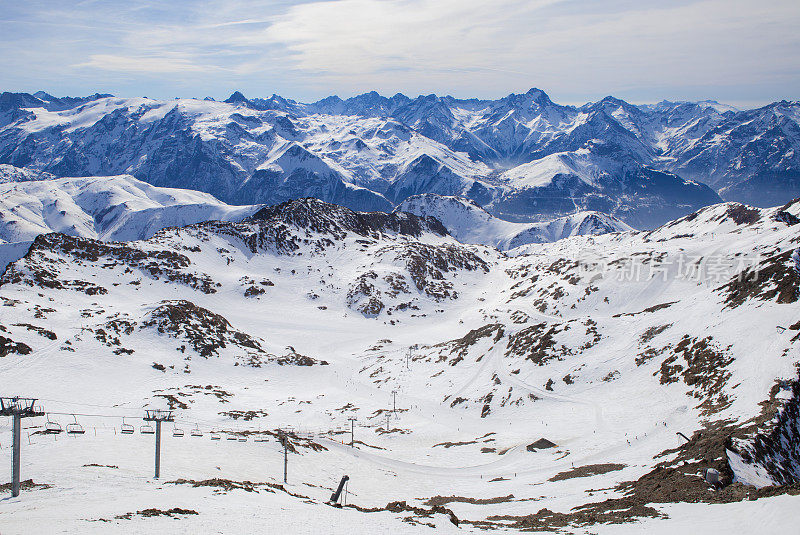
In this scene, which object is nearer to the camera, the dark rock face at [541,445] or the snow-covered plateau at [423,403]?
the snow-covered plateau at [423,403]

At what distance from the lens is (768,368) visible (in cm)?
4547

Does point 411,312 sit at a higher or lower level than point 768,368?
lower

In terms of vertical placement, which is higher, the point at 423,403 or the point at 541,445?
the point at 541,445

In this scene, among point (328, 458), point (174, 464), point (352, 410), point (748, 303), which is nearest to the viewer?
point (174, 464)

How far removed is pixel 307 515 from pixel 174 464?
1742 centimetres

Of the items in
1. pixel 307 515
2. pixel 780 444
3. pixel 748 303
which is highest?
pixel 748 303

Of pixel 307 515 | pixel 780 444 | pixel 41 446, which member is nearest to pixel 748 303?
pixel 780 444

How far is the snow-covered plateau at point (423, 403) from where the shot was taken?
1112 inches

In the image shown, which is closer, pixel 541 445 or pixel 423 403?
pixel 541 445

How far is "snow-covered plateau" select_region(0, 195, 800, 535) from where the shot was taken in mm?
28234

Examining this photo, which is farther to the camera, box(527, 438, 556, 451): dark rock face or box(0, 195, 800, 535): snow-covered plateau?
box(527, 438, 556, 451): dark rock face

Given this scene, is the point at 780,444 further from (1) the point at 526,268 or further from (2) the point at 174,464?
(1) the point at 526,268

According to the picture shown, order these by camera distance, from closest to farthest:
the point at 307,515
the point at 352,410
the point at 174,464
→ the point at 307,515, the point at 174,464, the point at 352,410

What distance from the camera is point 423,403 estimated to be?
8250cm
